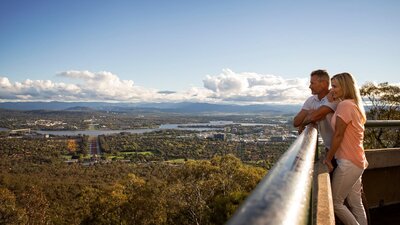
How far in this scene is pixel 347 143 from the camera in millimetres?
3205

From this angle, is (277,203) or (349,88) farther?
(349,88)

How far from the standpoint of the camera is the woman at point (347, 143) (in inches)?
124

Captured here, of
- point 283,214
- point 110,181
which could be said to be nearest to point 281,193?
point 283,214

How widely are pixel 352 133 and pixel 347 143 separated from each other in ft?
0.33

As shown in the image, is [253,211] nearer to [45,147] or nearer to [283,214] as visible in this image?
[283,214]

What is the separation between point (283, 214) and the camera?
570 millimetres

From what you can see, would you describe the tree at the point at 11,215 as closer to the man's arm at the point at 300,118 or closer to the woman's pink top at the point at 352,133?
the man's arm at the point at 300,118

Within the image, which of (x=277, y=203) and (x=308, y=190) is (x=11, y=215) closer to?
(x=308, y=190)

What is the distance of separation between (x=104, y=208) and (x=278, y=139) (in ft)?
261

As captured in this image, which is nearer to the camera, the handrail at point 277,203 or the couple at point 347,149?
the handrail at point 277,203

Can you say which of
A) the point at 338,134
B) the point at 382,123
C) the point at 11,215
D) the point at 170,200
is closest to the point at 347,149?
the point at 338,134

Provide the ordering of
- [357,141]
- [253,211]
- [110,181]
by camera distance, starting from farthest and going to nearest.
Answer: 1. [110,181]
2. [357,141]
3. [253,211]

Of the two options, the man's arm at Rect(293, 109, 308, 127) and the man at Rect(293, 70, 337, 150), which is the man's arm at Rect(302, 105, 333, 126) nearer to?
the man at Rect(293, 70, 337, 150)

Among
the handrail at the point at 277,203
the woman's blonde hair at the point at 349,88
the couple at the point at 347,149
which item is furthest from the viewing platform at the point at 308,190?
the woman's blonde hair at the point at 349,88
